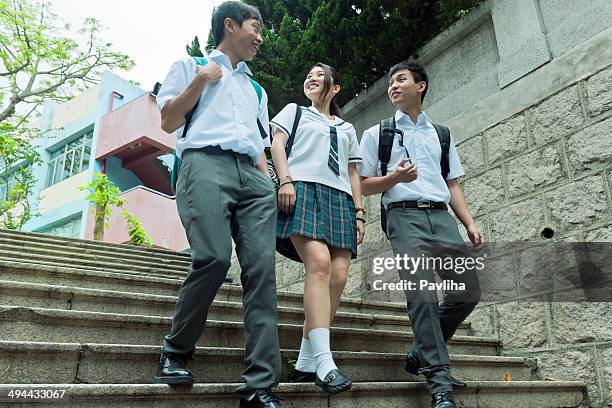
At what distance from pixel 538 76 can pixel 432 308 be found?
2.59m

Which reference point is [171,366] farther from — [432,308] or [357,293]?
[357,293]

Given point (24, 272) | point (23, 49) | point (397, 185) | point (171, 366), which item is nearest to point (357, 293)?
point (397, 185)

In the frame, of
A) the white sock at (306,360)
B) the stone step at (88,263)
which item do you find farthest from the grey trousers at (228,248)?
the stone step at (88,263)

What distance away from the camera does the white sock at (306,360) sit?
8.21 ft

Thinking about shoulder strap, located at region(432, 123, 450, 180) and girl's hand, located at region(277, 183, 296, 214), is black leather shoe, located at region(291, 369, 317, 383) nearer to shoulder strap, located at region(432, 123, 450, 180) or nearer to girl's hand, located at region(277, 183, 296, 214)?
girl's hand, located at region(277, 183, 296, 214)

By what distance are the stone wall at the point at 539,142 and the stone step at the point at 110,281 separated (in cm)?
129

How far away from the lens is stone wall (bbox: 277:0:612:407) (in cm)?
349

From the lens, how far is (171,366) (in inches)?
80.8

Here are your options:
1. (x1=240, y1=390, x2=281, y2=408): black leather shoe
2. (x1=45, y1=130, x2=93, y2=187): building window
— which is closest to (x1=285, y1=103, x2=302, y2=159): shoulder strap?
(x1=240, y1=390, x2=281, y2=408): black leather shoe

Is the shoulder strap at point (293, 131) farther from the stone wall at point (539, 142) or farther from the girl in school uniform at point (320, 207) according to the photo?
the stone wall at point (539, 142)

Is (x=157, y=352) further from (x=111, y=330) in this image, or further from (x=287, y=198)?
(x=287, y=198)

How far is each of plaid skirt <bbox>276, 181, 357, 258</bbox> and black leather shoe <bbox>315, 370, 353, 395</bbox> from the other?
26.8 inches

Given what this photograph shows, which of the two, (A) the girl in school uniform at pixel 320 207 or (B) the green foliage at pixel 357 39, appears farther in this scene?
(B) the green foliage at pixel 357 39

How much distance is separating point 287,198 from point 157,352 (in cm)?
94
